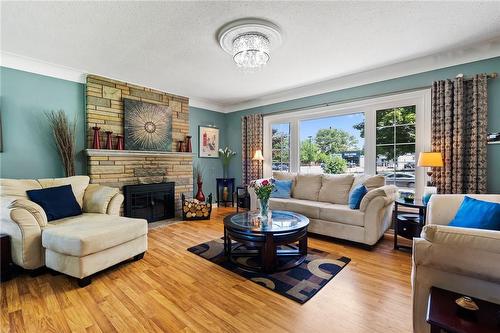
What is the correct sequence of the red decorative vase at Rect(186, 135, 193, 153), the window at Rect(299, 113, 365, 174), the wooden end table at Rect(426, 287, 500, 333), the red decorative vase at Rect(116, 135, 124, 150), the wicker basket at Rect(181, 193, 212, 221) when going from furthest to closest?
the red decorative vase at Rect(186, 135, 193, 153)
the wicker basket at Rect(181, 193, 212, 221)
the window at Rect(299, 113, 365, 174)
the red decorative vase at Rect(116, 135, 124, 150)
the wooden end table at Rect(426, 287, 500, 333)

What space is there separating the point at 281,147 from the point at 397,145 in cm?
221

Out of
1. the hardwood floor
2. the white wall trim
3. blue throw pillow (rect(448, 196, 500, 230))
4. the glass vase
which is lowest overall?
the hardwood floor

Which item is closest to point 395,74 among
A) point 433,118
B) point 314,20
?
point 433,118

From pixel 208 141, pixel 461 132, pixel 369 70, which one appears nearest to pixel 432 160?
pixel 461 132

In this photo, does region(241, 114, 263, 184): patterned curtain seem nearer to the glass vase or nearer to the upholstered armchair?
the glass vase

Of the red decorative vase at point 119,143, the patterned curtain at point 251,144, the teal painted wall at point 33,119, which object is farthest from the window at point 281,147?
the teal painted wall at point 33,119

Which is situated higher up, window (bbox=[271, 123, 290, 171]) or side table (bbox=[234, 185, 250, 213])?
window (bbox=[271, 123, 290, 171])

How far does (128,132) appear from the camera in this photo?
4059mm

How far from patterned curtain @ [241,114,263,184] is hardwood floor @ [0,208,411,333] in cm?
294

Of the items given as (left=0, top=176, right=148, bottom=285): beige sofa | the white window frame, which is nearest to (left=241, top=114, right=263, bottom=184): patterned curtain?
the white window frame

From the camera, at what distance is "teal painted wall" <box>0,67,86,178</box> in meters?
3.01

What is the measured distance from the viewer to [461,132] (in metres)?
2.90

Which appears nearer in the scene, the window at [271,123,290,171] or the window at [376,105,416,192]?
the window at [376,105,416,192]

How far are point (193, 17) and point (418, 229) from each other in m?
3.43
